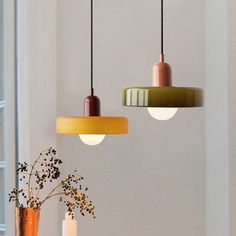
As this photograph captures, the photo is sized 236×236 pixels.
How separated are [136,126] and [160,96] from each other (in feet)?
3.75

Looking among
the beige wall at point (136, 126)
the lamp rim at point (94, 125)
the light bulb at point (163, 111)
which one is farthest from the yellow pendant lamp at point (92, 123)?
the beige wall at point (136, 126)

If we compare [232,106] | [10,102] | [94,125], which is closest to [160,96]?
[94,125]

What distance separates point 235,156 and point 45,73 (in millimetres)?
881

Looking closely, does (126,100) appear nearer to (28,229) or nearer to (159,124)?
(28,229)

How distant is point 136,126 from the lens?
2527 millimetres

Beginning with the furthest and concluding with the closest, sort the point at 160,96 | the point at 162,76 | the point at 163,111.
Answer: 1. the point at 163,111
2. the point at 162,76
3. the point at 160,96

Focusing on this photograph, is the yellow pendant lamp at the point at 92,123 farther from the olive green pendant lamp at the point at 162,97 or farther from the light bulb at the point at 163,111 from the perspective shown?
the olive green pendant lamp at the point at 162,97

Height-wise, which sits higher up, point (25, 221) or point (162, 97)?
point (162, 97)

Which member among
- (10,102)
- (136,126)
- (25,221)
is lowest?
(25,221)

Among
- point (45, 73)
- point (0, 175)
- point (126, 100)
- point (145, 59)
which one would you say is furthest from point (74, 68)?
point (126, 100)

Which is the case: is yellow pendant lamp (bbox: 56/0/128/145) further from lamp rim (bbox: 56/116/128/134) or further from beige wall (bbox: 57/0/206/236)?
beige wall (bbox: 57/0/206/236)

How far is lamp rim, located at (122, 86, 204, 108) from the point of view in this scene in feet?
4.55

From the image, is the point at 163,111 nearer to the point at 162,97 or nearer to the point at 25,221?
the point at 162,97

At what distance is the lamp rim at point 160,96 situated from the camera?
1388mm
